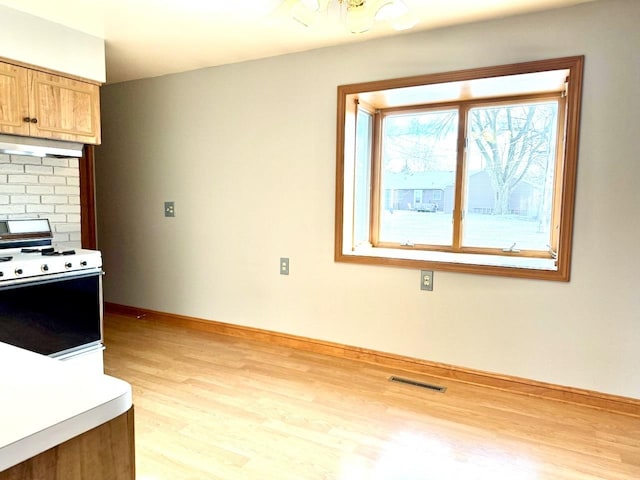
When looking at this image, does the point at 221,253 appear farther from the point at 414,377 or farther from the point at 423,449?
the point at 423,449

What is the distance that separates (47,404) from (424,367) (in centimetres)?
252

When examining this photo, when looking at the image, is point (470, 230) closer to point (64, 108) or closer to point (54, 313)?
point (54, 313)

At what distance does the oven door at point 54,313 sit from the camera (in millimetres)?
2242

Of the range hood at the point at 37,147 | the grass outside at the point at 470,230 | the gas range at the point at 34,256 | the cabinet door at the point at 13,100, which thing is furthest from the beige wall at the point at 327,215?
the cabinet door at the point at 13,100

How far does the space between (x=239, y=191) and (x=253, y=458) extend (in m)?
2.13

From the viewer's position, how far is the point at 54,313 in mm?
2434

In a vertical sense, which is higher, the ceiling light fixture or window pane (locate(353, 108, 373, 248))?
the ceiling light fixture

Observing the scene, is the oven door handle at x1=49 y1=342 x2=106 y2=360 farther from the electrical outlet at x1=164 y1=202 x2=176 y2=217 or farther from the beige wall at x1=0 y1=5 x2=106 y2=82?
the beige wall at x1=0 y1=5 x2=106 y2=82

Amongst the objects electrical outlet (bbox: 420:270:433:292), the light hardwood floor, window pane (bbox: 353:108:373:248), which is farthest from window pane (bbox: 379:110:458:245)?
the light hardwood floor

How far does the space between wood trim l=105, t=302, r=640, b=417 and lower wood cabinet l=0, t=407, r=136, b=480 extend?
2.39 m

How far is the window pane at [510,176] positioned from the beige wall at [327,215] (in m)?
0.46

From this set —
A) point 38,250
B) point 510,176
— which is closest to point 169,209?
point 38,250

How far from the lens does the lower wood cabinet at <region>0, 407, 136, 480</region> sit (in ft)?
1.99

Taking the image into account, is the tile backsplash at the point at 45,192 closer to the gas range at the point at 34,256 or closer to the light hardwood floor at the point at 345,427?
the gas range at the point at 34,256
